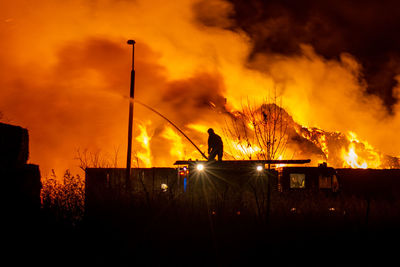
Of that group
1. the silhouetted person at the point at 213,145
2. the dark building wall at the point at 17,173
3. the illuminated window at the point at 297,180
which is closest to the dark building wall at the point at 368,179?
the illuminated window at the point at 297,180

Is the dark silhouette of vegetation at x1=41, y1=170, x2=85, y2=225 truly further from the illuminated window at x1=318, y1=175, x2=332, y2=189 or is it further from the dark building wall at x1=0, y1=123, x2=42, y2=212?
the illuminated window at x1=318, y1=175, x2=332, y2=189

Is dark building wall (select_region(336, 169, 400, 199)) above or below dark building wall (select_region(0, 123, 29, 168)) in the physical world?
above

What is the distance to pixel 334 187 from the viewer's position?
23297 millimetres

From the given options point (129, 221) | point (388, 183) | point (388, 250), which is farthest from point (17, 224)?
point (388, 183)

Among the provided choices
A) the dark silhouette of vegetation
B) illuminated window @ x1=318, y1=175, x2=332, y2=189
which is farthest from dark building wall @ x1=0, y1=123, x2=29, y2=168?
illuminated window @ x1=318, y1=175, x2=332, y2=189

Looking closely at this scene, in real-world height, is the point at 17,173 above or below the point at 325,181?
below

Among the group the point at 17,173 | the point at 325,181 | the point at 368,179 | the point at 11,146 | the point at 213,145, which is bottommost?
the point at 17,173

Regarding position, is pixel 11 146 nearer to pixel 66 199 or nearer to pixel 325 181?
pixel 66 199

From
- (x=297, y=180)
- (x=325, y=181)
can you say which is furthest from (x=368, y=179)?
(x=297, y=180)

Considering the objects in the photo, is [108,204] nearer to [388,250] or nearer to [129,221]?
[129,221]

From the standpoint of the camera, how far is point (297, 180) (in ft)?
81.7

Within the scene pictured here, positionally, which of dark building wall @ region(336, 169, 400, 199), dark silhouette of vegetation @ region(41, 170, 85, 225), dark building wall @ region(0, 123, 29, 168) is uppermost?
dark building wall @ region(336, 169, 400, 199)

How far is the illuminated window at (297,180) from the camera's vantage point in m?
24.8

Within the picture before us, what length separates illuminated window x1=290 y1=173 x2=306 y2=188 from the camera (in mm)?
24750
